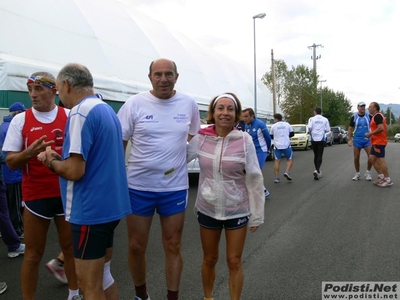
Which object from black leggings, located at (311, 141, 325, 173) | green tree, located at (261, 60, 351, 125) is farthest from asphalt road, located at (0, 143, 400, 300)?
green tree, located at (261, 60, 351, 125)

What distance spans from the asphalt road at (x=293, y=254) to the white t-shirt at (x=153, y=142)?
1168mm

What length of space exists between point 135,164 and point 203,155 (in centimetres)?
56

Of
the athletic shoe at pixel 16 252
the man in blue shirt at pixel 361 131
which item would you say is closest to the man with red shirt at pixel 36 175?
the athletic shoe at pixel 16 252

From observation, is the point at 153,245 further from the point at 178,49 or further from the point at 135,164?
the point at 178,49

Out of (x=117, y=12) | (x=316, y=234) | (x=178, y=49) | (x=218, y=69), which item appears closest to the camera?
(x=316, y=234)

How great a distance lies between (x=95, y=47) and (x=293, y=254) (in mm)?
11791

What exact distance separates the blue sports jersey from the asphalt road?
1119mm

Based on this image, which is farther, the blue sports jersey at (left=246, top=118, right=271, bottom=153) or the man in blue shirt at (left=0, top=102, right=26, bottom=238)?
the blue sports jersey at (left=246, top=118, right=271, bottom=153)

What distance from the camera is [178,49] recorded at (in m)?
23.5

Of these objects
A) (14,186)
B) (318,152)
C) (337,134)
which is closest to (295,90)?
(337,134)

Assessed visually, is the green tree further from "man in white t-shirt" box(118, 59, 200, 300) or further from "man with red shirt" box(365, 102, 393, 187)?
"man in white t-shirt" box(118, 59, 200, 300)

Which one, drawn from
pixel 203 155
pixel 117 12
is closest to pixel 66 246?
pixel 203 155

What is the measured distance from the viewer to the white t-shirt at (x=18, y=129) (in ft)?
10.6

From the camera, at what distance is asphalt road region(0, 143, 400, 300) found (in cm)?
384
